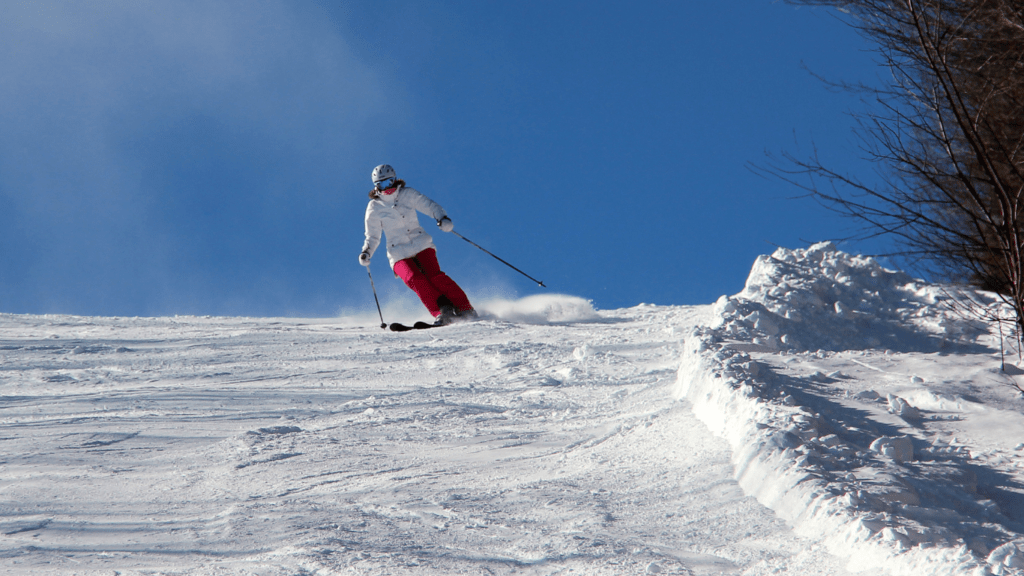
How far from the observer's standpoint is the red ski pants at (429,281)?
8883 mm

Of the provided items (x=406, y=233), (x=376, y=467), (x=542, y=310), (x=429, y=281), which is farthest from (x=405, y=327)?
(x=376, y=467)

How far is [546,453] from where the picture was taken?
3885 millimetres

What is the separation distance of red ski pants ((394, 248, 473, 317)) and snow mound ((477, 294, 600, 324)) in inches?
16.4

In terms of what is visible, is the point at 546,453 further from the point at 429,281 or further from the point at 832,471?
the point at 429,281

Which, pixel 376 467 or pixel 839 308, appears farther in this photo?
pixel 839 308

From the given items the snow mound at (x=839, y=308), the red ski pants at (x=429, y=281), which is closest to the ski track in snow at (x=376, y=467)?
the snow mound at (x=839, y=308)

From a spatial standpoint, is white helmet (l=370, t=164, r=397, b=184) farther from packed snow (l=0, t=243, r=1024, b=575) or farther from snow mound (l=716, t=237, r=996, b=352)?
snow mound (l=716, t=237, r=996, b=352)

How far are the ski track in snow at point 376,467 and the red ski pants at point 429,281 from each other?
1.96 meters

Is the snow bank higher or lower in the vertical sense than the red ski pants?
lower

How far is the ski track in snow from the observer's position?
270cm

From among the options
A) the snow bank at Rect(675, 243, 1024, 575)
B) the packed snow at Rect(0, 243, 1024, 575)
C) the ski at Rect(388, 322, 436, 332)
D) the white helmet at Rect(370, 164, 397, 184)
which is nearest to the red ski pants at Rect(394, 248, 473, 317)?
the ski at Rect(388, 322, 436, 332)

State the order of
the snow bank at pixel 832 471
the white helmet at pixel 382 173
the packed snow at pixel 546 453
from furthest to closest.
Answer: the white helmet at pixel 382 173 < the packed snow at pixel 546 453 < the snow bank at pixel 832 471

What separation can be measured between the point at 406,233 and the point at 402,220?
17 cm

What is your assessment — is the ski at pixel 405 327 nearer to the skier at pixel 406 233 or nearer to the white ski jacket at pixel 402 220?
the skier at pixel 406 233
